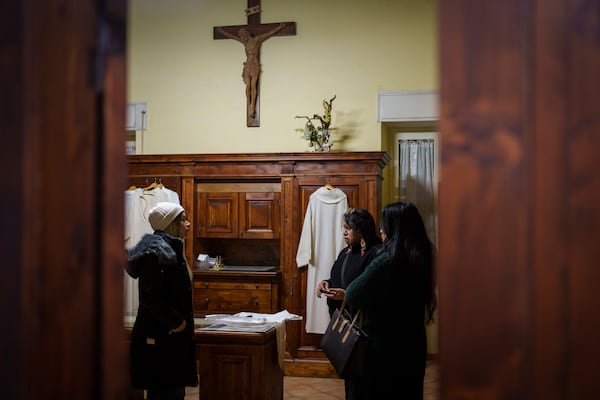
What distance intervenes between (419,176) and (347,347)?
4379 millimetres

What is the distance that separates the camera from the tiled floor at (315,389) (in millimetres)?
5495

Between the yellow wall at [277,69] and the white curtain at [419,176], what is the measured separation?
0.52 metres

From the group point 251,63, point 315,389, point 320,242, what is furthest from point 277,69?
point 315,389

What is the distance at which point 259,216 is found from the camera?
21.7 feet

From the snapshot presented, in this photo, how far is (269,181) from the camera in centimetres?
665

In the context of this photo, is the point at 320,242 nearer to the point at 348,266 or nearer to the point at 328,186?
the point at 328,186

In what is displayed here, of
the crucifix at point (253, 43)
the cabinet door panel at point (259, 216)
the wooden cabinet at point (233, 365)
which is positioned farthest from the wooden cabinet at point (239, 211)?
the wooden cabinet at point (233, 365)

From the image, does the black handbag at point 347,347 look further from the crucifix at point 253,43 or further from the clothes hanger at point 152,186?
the crucifix at point 253,43

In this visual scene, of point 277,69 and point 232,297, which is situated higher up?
point 277,69

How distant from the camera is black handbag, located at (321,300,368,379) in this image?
2.92 metres

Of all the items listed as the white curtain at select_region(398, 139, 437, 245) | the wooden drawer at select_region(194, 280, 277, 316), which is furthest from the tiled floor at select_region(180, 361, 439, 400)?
the white curtain at select_region(398, 139, 437, 245)
